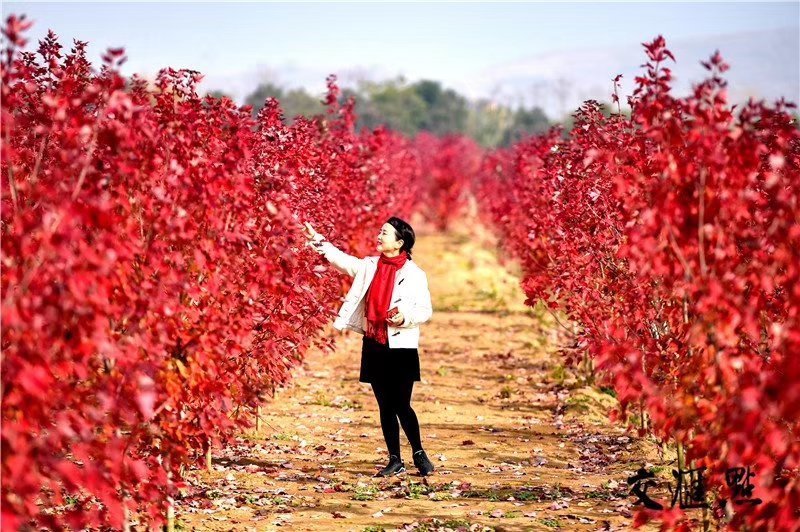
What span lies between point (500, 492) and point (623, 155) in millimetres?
2544

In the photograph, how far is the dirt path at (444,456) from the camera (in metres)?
6.33

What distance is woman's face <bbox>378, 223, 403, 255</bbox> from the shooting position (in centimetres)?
713

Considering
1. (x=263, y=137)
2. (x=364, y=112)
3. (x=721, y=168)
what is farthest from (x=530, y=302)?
(x=364, y=112)

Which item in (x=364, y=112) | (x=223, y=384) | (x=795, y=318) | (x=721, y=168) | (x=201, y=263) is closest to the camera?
(x=795, y=318)

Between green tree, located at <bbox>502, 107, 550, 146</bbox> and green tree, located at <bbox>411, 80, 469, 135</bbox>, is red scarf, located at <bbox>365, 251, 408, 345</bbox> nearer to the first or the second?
green tree, located at <bbox>411, 80, 469, 135</bbox>

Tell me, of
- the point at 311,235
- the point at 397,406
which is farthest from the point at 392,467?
the point at 311,235

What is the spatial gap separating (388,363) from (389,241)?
0.89 metres

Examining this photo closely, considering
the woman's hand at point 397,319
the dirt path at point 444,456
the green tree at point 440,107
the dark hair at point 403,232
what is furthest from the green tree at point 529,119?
the woman's hand at point 397,319

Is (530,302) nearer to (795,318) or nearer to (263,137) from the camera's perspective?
(263,137)

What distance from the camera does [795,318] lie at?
164 inches

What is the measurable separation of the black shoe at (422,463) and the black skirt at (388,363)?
1.90 feet

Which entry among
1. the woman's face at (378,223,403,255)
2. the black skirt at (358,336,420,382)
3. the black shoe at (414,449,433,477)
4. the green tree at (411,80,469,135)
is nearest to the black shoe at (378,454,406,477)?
the black shoe at (414,449,433,477)

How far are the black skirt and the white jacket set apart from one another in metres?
0.09

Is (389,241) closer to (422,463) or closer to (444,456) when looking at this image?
(422,463)
